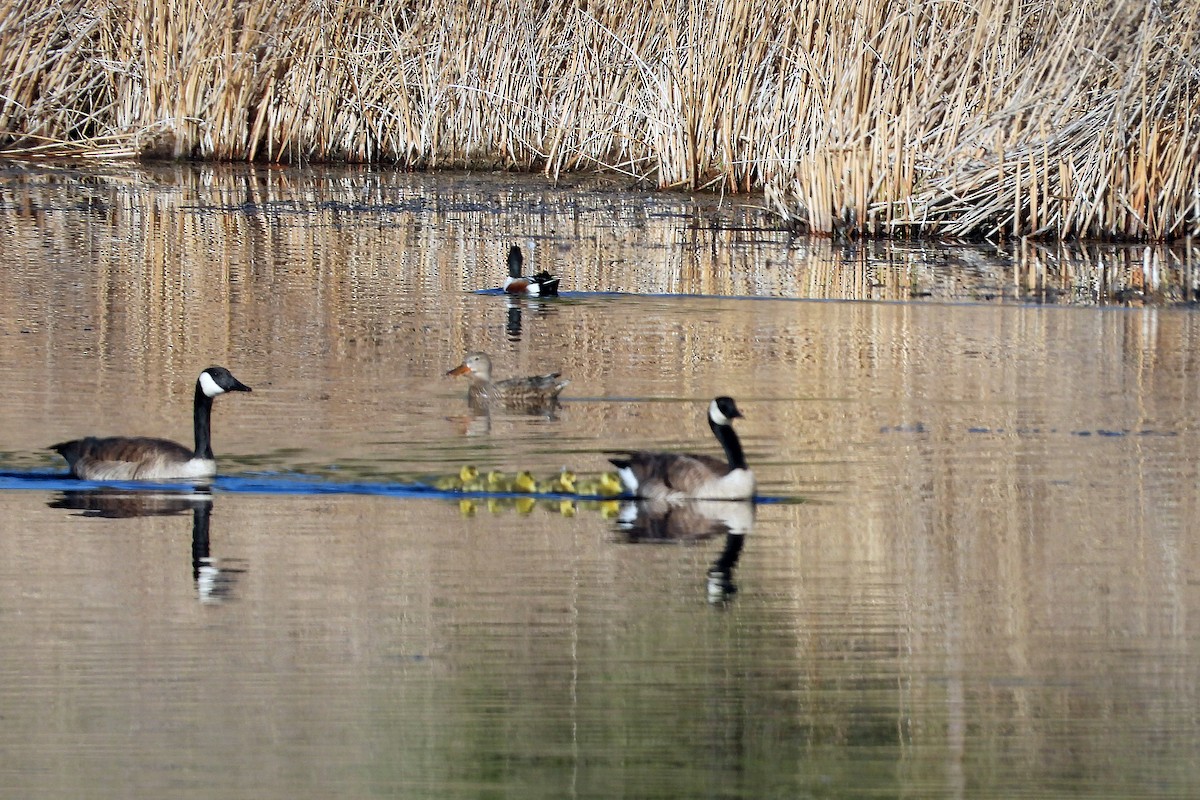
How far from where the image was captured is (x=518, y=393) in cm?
1028

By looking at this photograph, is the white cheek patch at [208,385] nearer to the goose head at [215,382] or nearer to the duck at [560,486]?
the goose head at [215,382]

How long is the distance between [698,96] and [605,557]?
1364 cm

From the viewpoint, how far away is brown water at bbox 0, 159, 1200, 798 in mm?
5344

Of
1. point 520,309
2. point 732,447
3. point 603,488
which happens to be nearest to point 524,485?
point 603,488

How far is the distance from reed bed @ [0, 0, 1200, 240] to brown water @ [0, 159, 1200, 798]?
7.95ft

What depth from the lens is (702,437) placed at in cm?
953

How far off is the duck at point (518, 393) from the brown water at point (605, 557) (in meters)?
0.17

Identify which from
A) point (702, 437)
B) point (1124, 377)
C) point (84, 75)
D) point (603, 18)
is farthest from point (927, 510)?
point (84, 75)

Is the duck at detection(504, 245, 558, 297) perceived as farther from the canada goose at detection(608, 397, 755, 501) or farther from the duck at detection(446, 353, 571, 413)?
the canada goose at detection(608, 397, 755, 501)

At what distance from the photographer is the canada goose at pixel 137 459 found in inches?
333

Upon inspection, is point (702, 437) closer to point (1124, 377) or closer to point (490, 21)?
point (1124, 377)

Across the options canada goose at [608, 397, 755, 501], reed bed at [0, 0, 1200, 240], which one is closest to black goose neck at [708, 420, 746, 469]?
canada goose at [608, 397, 755, 501]

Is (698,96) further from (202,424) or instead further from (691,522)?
(691,522)

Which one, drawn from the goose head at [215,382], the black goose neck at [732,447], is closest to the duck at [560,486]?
the black goose neck at [732,447]
